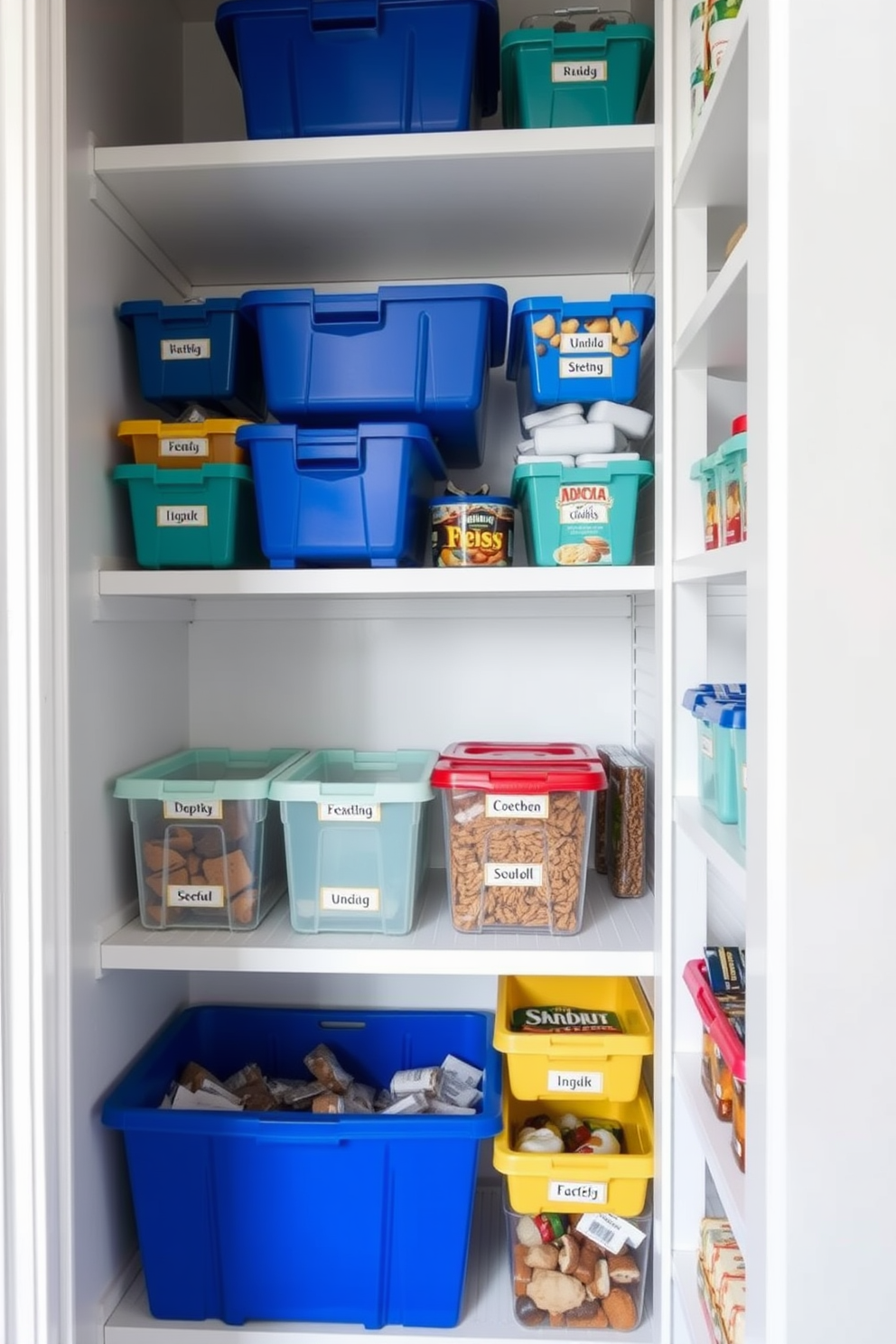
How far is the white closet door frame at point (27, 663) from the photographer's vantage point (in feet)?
3.21

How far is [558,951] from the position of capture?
1.12 meters

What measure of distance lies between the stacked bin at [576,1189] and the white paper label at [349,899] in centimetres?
25

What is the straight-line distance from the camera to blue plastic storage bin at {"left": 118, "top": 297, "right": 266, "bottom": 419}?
1233 mm

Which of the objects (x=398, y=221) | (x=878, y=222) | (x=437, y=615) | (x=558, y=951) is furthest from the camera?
(x=437, y=615)

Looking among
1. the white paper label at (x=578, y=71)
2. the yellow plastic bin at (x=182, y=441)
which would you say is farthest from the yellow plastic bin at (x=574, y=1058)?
the white paper label at (x=578, y=71)

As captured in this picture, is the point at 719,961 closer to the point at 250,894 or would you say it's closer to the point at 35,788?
the point at 250,894

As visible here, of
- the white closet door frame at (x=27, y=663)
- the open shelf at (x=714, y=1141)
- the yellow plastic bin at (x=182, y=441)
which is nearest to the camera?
the open shelf at (x=714, y=1141)

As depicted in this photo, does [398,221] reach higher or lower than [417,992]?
higher

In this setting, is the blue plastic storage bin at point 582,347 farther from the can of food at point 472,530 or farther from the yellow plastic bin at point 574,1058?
the yellow plastic bin at point 574,1058

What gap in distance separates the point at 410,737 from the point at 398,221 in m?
0.81

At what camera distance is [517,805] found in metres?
1.15

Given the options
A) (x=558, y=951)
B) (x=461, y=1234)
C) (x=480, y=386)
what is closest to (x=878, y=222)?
(x=480, y=386)

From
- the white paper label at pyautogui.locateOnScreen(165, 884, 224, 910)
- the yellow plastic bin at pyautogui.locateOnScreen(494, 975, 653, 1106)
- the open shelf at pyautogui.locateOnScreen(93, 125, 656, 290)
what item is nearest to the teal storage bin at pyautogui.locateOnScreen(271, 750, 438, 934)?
the white paper label at pyautogui.locateOnScreen(165, 884, 224, 910)

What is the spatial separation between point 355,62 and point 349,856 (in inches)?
40.6
